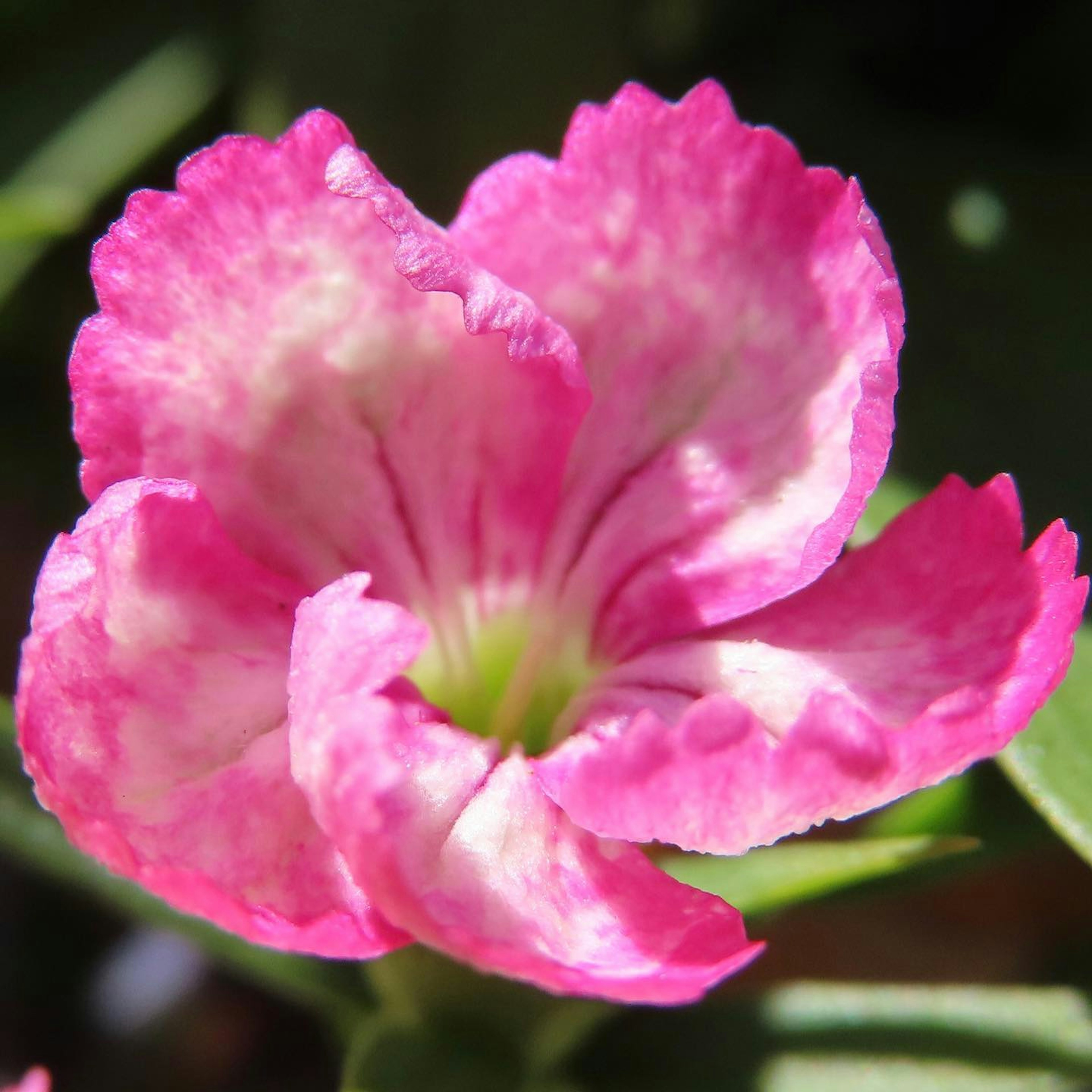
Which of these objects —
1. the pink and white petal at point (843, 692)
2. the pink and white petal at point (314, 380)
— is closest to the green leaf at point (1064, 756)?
the pink and white petal at point (843, 692)

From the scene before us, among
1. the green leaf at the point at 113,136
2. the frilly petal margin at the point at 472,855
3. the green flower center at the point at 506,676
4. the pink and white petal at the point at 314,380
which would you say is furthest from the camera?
the green leaf at the point at 113,136

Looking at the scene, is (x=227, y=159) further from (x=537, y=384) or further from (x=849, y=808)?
(x=849, y=808)

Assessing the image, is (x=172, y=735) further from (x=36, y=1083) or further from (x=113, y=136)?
(x=113, y=136)

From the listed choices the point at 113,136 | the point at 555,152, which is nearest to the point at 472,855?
the point at 555,152

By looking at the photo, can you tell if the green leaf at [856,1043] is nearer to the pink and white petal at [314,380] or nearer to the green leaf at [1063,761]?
the green leaf at [1063,761]

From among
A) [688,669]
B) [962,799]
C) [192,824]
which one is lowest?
[962,799]

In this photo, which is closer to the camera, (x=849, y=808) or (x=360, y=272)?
(x=849, y=808)

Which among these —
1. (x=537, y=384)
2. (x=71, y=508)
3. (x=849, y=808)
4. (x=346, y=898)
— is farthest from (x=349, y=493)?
(x=71, y=508)

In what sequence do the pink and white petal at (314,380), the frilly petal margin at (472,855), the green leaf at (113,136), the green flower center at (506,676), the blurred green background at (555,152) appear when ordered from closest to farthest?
1. the frilly petal margin at (472,855)
2. the pink and white petal at (314,380)
3. the green flower center at (506,676)
4. the blurred green background at (555,152)
5. the green leaf at (113,136)
